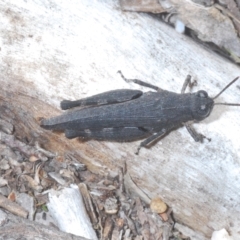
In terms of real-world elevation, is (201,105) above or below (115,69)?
above

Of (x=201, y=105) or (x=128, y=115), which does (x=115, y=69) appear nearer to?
(x=128, y=115)

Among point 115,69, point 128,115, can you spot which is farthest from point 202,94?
point 115,69

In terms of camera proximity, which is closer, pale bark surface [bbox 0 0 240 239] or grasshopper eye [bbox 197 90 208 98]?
grasshopper eye [bbox 197 90 208 98]

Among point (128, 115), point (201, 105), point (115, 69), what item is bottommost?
point (128, 115)

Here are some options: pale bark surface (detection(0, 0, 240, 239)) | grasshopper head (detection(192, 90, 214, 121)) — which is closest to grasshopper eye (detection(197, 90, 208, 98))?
grasshopper head (detection(192, 90, 214, 121))

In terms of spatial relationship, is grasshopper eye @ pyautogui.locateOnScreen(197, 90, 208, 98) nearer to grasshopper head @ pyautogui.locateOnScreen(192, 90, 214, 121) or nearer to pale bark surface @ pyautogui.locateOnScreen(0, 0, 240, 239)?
grasshopper head @ pyautogui.locateOnScreen(192, 90, 214, 121)

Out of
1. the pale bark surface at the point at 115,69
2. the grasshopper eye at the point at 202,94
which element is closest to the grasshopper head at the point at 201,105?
the grasshopper eye at the point at 202,94

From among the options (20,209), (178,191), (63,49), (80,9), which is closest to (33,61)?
(63,49)
